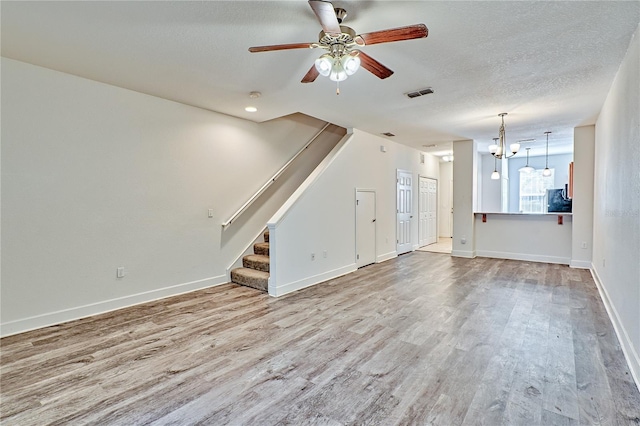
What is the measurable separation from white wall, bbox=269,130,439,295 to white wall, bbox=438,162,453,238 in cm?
367

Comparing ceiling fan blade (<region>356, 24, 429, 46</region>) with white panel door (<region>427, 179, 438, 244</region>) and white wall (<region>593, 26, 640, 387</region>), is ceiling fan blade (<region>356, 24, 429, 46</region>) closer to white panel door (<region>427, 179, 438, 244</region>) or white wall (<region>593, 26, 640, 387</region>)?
white wall (<region>593, 26, 640, 387</region>)

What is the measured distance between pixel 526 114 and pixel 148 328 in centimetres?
592

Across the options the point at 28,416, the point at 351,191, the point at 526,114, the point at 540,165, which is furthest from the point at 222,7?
the point at 540,165

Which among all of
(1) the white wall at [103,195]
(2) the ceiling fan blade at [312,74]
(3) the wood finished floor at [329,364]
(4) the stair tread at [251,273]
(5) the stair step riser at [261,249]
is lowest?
(3) the wood finished floor at [329,364]

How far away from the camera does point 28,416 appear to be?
75.5 inches

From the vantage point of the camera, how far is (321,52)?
282cm

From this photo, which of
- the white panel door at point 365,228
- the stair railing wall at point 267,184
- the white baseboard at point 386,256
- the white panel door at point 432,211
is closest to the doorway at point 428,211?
the white panel door at point 432,211

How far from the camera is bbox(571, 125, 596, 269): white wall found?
5.54 meters

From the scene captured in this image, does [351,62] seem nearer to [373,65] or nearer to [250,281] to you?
[373,65]

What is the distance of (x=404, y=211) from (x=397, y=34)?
581 cm

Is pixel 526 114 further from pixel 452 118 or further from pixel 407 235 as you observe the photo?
pixel 407 235

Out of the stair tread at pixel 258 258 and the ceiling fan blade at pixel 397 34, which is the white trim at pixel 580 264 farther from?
the ceiling fan blade at pixel 397 34

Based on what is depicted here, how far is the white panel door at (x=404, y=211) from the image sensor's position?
721 cm

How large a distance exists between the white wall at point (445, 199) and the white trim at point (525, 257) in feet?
11.0
